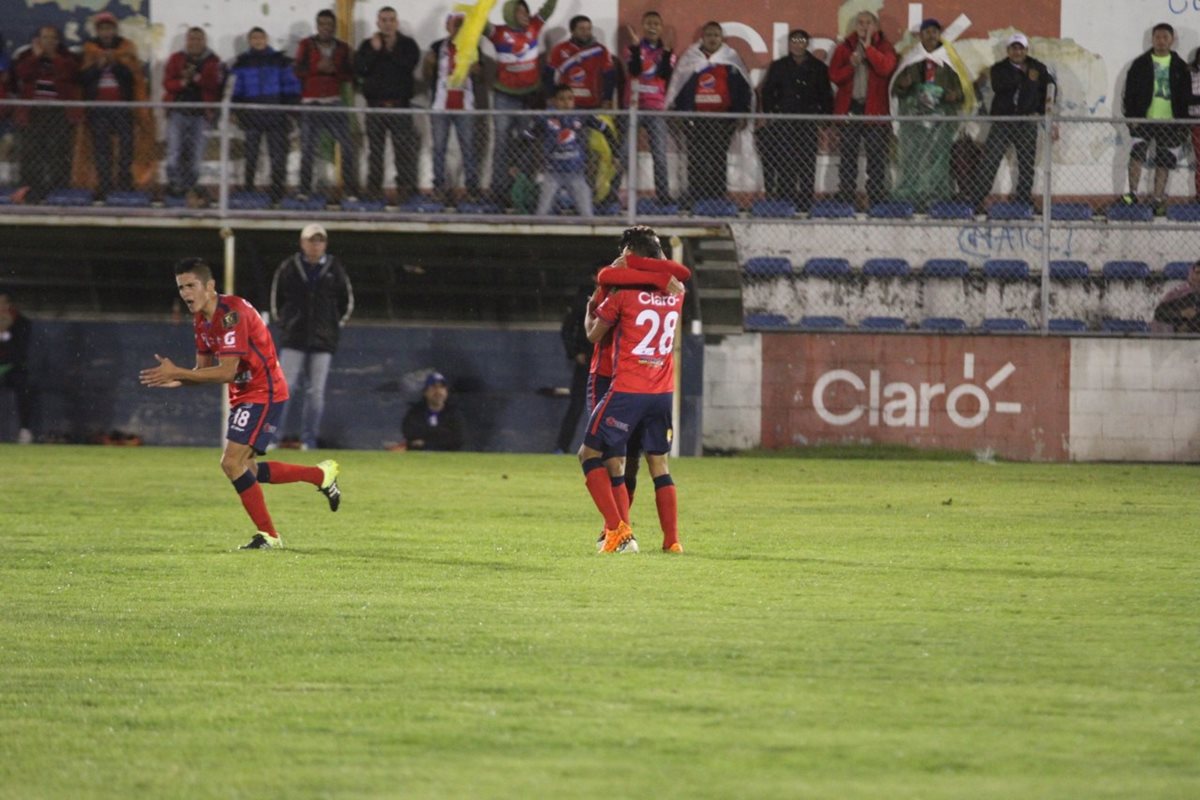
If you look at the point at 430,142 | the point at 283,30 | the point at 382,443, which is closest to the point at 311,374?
the point at 382,443

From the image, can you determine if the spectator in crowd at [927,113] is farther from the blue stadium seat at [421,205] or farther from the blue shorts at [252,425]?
the blue shorts at [252,425]

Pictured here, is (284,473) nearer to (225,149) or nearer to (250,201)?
(225,149)

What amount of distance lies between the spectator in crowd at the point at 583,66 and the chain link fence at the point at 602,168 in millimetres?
905

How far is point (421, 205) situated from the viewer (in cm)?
1841

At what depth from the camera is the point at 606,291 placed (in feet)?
33.4

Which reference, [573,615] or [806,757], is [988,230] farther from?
[806,757]

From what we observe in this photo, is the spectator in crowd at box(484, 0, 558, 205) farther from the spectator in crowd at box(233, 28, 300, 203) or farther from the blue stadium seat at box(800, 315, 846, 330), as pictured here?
the blue stadium seat at box(800, 315, 846, 330)

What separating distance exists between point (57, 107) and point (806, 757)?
15343 mm

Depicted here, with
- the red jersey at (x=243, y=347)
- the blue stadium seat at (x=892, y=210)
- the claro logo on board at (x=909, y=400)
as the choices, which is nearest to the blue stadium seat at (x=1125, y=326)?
the claro logo on board at (x=909, y=400)

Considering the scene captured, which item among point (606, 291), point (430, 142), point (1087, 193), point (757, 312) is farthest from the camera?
point (757, 312)

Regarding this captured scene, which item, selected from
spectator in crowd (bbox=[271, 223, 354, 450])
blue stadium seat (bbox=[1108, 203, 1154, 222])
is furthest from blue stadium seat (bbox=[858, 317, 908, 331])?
spectator in crowd (bbox=[271, 223, 354, 450])

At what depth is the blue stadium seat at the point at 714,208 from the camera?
18391mm

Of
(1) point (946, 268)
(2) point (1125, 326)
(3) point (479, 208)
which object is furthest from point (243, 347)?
(2) point (1125, 326)

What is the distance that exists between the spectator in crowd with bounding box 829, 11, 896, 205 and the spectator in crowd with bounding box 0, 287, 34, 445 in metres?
9.06
